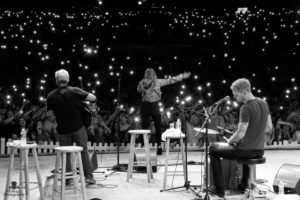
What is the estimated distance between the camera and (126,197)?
529cm

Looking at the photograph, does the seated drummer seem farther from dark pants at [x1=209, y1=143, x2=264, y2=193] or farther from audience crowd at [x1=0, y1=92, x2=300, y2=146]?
audience crowd at [x1=0, y1=92, x2=300, y2=146]

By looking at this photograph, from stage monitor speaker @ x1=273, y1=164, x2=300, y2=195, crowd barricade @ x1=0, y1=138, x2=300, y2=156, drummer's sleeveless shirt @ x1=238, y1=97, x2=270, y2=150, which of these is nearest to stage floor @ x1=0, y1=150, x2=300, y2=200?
stage monitor speaker @ x1=273, y1=164, x2=300, y2=195

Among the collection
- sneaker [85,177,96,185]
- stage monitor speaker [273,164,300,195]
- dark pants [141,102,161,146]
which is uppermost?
dark pants [141,102,161,146]

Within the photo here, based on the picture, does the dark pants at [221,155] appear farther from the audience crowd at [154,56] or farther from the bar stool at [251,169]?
the audience crowd at [154,56]

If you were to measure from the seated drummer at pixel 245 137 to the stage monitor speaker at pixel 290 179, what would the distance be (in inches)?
16.2

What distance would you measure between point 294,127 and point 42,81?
632 cm

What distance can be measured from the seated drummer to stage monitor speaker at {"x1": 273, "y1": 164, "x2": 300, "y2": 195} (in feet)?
1.35

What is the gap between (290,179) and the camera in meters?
5.10

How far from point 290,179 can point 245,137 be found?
75 centimetres

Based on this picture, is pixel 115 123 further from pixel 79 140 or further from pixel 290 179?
pixel 290 179

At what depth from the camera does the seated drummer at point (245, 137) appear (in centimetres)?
500

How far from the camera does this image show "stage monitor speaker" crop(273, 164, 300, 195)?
5.00 m

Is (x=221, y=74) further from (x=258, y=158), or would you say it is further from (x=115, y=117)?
(x=258, y=158)

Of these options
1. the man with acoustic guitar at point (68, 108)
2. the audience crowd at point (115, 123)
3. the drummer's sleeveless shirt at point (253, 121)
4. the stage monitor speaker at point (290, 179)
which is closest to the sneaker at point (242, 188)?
the stage monitor speaker at point (290, 179)
